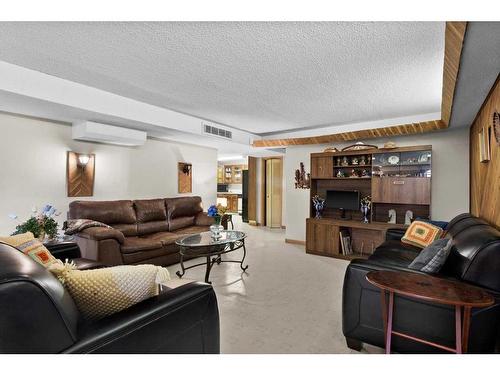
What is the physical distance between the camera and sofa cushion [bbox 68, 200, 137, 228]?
12.3 feet

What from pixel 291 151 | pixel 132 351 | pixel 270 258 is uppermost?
pixel 291 151

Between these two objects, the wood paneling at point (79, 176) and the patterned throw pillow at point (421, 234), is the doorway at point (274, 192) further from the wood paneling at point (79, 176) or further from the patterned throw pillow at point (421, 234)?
the wood paneling at point (79, 176)

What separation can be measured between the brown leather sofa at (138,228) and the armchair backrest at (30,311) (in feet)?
8.49

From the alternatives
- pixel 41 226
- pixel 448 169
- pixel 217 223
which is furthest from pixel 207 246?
pixel 448 169

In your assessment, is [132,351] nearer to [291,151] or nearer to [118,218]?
[118,218]

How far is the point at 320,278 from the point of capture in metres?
3.51

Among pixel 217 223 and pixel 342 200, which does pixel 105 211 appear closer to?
pixel 217 223

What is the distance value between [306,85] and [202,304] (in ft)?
8.48

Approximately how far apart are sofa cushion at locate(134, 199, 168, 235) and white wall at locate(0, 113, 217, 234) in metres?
0.52

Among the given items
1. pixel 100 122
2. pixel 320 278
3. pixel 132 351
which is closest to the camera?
pixel 132 351

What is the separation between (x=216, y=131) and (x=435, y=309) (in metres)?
4.00

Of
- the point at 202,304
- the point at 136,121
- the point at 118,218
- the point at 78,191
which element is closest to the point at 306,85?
the point at 136,121

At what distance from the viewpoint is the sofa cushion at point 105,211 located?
3746mm

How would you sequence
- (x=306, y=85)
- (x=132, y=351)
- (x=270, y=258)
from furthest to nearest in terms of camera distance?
1. (x=270, y=258)
2. (x=306, y=85)
3. (x=132, y=351)
